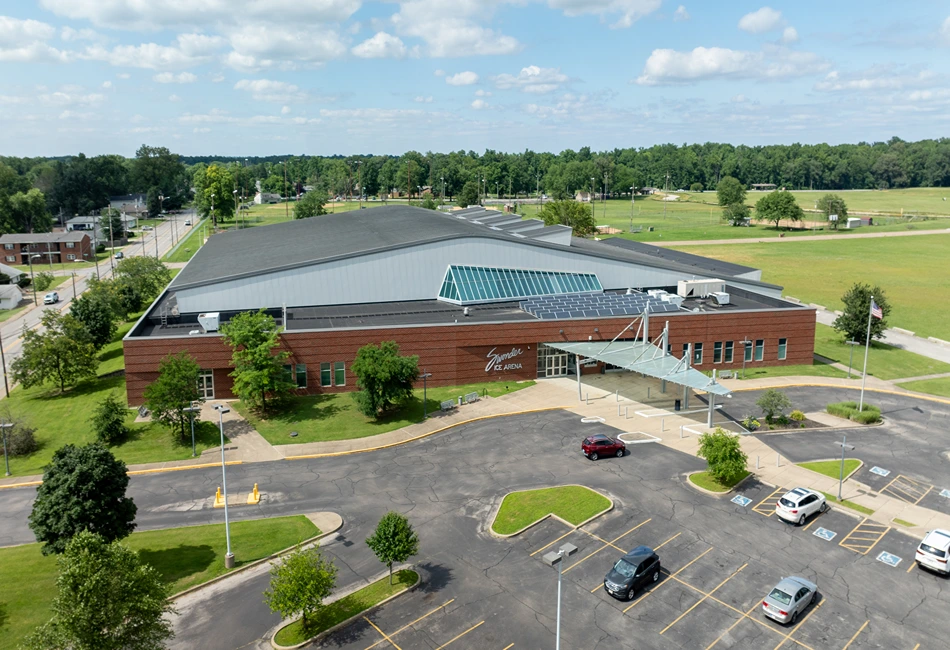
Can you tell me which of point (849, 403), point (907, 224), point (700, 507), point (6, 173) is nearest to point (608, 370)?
point (849, 403)

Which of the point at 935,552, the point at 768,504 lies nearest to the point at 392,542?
the point at 768,504

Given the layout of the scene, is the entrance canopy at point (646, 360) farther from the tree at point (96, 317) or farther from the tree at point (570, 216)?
the tree at point (570, 216)

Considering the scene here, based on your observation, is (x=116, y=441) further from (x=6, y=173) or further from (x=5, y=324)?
(x=6, y=173)

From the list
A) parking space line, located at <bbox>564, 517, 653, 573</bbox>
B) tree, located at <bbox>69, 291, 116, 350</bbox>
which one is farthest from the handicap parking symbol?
tree, located at <bbox>69, 291, 116, 350</bbox>

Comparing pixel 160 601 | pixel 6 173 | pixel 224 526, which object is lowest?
pixel 224 526

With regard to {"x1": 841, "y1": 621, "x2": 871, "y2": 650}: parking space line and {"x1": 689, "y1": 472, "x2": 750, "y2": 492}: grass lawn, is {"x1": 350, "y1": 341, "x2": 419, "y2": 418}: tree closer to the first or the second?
{"x1": 689, "y1": 472, "x2": 750, "y2": 492}: grass lawn

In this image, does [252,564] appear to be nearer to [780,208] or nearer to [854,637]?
[854,637]
